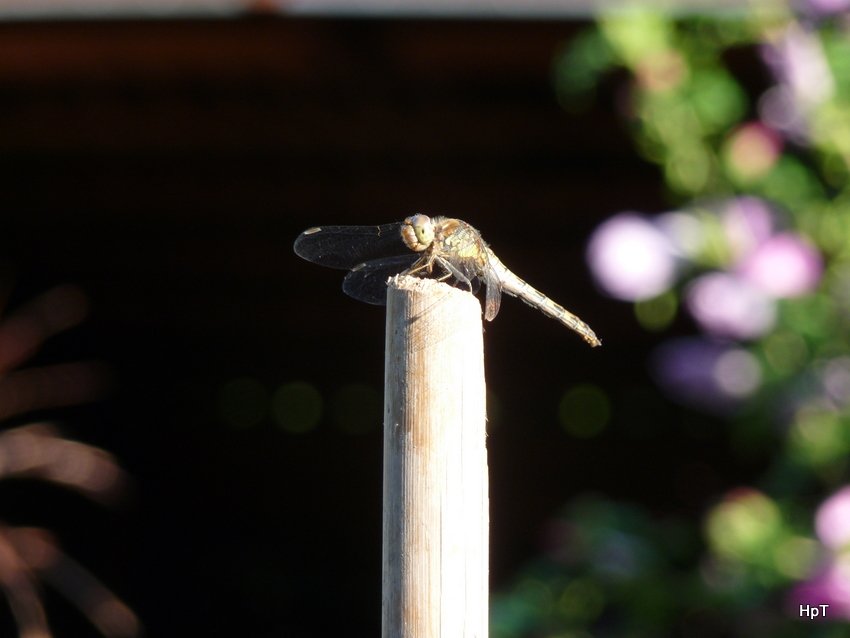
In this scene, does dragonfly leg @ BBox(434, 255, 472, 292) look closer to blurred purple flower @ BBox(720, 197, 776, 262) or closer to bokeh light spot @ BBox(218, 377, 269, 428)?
blurred purple flower @ BBox(720, 197, 776, 262)

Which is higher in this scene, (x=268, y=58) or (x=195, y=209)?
(x=195, y=209)

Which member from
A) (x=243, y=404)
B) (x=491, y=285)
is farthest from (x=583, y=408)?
(x=491, y=285)

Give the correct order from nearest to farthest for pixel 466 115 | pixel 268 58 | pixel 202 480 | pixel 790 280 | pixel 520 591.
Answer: pixel 790 280 → pixel 520 591 → pixel 268 58 → pixel 466 115 → pixel 202 480

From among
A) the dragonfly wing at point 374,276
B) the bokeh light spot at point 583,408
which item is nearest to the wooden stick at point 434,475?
the dragonfly wing at point 374,276

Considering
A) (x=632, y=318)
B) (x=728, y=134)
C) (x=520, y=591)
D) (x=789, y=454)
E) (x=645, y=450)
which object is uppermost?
(x=632, y=318)

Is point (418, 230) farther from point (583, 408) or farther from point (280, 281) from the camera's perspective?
point (583, 408)

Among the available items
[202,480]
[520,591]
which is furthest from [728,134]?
[202,480]

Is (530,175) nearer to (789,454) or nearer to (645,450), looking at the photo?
(645,450)
